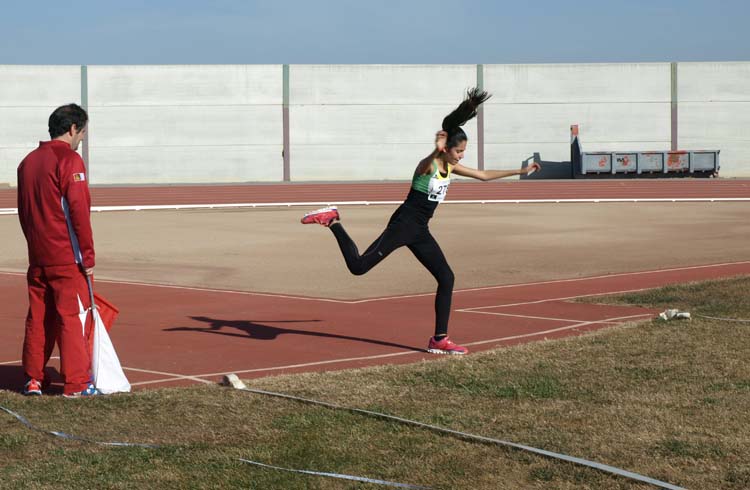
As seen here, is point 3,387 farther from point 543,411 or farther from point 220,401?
point 543,411

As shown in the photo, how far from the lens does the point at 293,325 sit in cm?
1166

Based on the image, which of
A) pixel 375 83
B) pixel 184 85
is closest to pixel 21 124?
pixel 184 85

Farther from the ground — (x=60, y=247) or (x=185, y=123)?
(x=185, y=123)

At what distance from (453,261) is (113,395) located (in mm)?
11474

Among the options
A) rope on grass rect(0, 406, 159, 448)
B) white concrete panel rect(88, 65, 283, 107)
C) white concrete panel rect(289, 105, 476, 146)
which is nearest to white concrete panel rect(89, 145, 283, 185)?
white concrete panel rect(289, 105, 476, 146)

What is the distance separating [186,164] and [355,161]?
8.75m

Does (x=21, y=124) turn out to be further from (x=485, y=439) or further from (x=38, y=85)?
(x=485, y=439)

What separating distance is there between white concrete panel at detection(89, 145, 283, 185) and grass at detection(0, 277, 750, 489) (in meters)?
49.3

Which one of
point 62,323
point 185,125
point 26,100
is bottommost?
point 62,323

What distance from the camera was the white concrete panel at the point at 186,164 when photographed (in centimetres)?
5694

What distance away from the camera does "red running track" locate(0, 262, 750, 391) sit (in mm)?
9461

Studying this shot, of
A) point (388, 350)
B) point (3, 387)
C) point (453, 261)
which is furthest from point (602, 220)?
point (3, 387)

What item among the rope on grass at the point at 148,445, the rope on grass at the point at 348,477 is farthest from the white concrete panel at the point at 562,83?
the rope on grass at the point at 348,477

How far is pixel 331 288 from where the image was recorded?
15203mm
